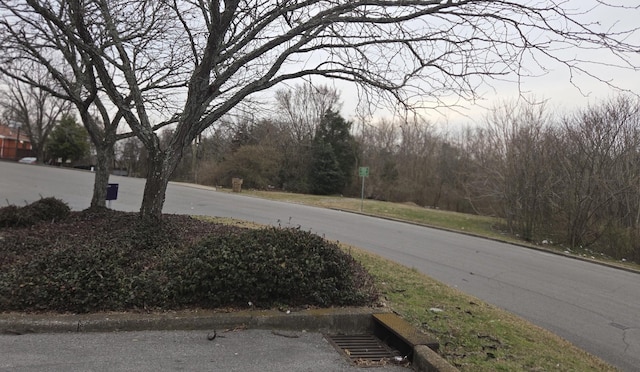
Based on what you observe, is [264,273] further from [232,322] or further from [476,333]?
[476,333]

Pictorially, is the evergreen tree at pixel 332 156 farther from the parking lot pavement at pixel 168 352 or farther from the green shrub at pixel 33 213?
the parking lot pavement at pixel 168 352

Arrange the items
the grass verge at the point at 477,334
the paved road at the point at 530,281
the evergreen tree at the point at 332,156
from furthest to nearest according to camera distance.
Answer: the evergreen tree at the point at 332,156, the paved road at the point at 530,281, the grass verge at the point at 477,334

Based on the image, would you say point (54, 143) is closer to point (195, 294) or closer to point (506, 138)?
point (506, 138)

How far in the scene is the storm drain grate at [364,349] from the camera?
3957mm

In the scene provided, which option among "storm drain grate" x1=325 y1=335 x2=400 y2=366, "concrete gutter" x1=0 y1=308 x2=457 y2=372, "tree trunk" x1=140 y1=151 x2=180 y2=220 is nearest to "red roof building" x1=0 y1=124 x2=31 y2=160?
Result: "tree trunk" x1=140 y1=151 x2=180 y2=220

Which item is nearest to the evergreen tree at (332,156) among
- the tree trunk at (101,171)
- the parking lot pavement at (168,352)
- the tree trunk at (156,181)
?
the tree trunk at (101,171)

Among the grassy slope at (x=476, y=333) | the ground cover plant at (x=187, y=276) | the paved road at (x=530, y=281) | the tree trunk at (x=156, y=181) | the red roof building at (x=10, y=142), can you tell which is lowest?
the paved road at (x=530, y=281)

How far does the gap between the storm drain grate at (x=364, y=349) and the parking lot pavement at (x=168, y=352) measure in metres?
0.11

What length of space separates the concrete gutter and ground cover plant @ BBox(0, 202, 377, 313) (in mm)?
162

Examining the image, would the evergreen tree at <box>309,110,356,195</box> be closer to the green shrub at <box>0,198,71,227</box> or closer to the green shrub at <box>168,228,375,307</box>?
the green shrub at <box>0,198,71,227</box>

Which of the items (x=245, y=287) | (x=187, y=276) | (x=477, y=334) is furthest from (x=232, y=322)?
(x=477, y=334)

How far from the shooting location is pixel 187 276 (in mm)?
4617

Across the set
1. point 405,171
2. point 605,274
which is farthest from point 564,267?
point 405,171

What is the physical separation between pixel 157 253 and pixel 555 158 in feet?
64.6
